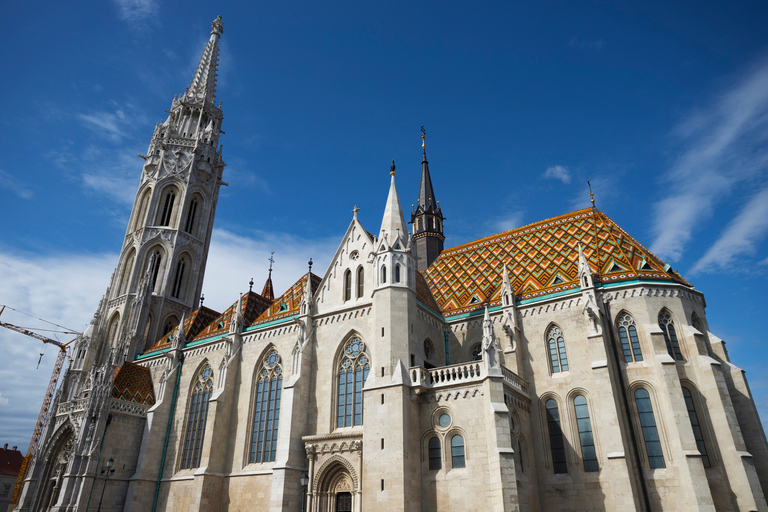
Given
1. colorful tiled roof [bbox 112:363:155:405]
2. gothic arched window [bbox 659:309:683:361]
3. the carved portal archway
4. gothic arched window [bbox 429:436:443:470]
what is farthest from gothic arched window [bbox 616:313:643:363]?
colorful tiled roof [bbox 112:363:155:405]

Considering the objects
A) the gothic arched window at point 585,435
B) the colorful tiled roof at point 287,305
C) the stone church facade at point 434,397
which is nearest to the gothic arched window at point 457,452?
the stone church facade at point 434,397

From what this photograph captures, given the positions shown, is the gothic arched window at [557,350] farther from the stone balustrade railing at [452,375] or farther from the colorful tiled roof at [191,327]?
the colorful tiled roof at [191,327]

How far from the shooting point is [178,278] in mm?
42375

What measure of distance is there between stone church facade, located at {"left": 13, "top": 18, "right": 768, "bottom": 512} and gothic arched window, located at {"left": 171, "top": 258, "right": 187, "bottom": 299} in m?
5.50

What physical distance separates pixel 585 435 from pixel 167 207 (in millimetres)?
37080

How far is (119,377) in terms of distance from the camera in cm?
3219

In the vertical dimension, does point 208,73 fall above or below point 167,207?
above

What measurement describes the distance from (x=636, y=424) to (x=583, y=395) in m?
2.33

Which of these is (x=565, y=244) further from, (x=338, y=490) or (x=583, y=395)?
(x=338, y=490)

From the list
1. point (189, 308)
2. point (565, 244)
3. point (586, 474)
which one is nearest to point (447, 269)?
point (565, 244)

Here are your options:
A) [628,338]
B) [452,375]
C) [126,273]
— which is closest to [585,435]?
[628,338]

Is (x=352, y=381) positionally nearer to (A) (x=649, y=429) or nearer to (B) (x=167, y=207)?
(A) (x=649, y=429)

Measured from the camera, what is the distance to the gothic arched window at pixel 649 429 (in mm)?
20953

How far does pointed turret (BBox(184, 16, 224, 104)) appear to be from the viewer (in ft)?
162
